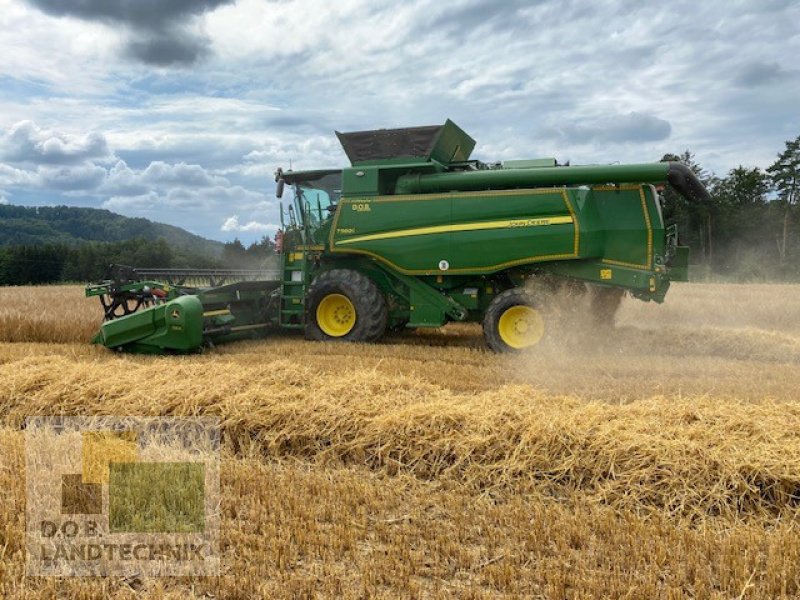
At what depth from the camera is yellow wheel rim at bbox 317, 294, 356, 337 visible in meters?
8.67

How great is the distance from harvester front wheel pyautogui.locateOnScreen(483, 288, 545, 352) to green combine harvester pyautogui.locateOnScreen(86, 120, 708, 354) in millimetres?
13

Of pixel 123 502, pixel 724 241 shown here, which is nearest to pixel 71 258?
pixel 724 241

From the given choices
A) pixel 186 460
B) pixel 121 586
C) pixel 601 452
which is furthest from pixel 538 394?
pixel 121 586

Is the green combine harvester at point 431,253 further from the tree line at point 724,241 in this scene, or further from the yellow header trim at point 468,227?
the tree line at point 724,241

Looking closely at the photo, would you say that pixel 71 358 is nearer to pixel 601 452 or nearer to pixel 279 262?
pixel 279 262

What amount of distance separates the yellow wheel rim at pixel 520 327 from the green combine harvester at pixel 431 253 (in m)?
0.01

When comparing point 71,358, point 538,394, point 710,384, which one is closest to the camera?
point 538,394

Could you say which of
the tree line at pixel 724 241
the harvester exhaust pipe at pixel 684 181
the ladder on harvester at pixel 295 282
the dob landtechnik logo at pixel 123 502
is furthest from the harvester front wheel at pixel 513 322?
the tree line at pixel 724 241

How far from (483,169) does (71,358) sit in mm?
5489

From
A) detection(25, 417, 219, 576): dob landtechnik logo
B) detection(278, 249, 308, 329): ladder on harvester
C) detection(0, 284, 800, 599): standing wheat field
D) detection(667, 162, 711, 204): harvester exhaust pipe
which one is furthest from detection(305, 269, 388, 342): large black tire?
detection(25, 417, 219, 576): dob landtechnik logo

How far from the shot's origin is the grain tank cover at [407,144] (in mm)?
8359

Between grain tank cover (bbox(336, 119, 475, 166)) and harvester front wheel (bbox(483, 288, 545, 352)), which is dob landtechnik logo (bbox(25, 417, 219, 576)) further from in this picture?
grain tank cover (bbox(336, 119, 475, 166))

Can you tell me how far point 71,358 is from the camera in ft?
23.1

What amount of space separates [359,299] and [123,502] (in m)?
5.34
